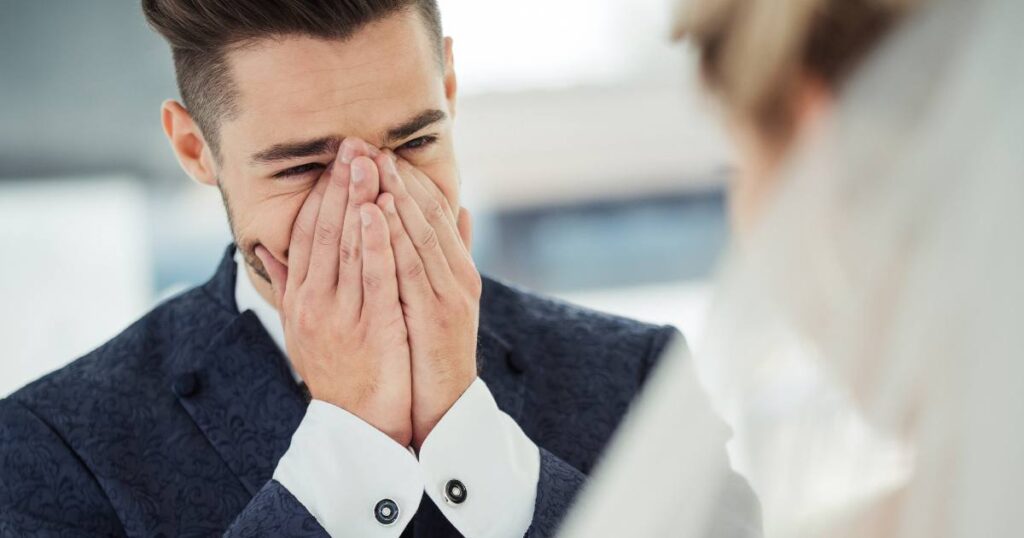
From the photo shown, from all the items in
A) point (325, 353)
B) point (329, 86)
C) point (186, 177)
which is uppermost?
point (329, 86)

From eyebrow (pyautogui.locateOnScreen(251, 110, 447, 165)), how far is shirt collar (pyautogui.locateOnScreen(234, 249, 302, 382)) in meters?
0.15

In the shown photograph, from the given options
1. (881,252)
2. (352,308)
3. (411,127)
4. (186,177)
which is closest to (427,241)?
(352,308)

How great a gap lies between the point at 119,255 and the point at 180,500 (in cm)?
169

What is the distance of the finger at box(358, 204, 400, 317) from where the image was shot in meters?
1.09

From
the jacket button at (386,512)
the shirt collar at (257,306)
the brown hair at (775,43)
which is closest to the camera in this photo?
the brown hair at (775,43)

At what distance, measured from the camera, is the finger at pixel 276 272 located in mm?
1183

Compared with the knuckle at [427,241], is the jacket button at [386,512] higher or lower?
lower

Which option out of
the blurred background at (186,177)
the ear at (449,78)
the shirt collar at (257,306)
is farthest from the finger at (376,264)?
the blurred background at (186,177)

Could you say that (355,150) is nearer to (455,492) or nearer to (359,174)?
(359,174)

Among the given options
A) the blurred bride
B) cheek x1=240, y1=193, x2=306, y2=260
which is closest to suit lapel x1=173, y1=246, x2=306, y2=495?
cheek x1=240, y1=193, x2=306, y2=260

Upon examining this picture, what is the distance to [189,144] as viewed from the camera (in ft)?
4.73

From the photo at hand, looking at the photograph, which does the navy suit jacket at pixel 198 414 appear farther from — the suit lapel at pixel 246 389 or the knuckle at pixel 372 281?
the knuckle at pixel 372 281

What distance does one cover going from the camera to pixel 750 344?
0.37 meters

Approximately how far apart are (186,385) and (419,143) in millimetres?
394
